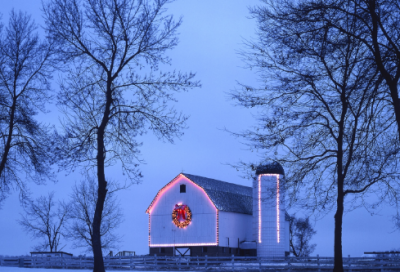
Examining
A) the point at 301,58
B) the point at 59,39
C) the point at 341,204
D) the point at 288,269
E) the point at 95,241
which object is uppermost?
the point at 59,39

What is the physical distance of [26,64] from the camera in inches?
978

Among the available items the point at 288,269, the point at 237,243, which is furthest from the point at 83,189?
the point at 288,269

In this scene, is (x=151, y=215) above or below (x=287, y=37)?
below

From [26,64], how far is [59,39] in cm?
500

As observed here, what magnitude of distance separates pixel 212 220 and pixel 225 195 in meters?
3.83

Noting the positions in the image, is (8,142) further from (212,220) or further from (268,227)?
A: (268,227)

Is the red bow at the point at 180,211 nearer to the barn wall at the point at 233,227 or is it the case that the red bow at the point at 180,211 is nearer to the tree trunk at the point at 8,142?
the barn wall at the point at 233,227

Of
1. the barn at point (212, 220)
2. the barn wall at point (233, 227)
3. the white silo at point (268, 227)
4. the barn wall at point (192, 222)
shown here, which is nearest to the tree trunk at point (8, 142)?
the barn wall at point (192, 222)

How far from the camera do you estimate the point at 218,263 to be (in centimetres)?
4388

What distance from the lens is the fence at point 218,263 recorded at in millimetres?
33781

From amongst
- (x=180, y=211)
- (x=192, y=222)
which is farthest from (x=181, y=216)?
(x=192, y=222)

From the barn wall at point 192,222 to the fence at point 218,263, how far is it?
3.89 metres

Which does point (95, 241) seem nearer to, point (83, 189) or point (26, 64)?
point (26, 64)

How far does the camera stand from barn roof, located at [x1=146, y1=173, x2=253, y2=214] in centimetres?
4781
